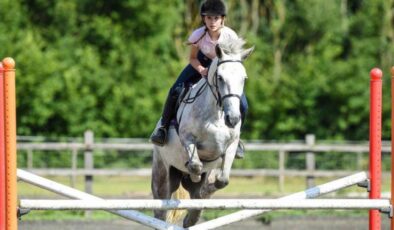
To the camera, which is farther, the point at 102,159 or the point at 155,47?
the point at 155,47

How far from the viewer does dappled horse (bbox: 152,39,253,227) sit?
6391mm

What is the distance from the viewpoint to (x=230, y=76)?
6.39m

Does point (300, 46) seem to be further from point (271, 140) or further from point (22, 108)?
point (22, 108)

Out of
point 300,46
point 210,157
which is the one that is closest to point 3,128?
point 210,157

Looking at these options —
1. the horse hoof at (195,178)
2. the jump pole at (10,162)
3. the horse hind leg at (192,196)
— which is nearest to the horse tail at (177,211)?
the horse hind leg at (192,196)

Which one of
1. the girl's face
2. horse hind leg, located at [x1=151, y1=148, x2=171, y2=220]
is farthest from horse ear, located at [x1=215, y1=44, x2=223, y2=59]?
horse hind leg, located at [x1=151, y1=148, x2=171, y2=220]

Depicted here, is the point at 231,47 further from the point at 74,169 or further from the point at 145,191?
the point at 145,191

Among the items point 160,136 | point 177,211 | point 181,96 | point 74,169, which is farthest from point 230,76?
point 74,169

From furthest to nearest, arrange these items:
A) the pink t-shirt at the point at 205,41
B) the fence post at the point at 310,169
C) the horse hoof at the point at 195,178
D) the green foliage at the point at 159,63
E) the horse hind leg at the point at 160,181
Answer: the green foliage at the point at 159,63
the fence post at the point at 310,169
the horse hind leg at the point at 160,181
the horse hoof at the point at 195,178
the pink t-shirt at the point at 205,41

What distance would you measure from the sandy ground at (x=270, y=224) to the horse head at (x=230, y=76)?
460 cm

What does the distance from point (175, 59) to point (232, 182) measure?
7390 millimetres

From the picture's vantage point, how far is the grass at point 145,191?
12.7 meters

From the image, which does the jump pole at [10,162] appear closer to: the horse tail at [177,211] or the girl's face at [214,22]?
the girl's face at [214,22]

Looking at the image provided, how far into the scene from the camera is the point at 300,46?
26594 millimetres
